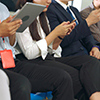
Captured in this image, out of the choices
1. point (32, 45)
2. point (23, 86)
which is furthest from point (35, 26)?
point (23, 86)

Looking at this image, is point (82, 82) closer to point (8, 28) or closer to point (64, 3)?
point (8, 28)

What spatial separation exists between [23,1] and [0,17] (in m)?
0.22

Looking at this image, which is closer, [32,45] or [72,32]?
[32,45]

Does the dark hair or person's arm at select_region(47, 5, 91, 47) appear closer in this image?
the dark hair

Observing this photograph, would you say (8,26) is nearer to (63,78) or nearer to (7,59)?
(7,59)

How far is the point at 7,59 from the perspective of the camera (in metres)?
0.98

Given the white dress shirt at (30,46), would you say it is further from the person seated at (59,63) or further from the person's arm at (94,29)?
the person's arm at (94,29)

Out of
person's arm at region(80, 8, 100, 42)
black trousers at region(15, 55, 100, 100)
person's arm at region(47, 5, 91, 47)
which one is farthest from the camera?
person's arm at region(80, 8, 100, 42)

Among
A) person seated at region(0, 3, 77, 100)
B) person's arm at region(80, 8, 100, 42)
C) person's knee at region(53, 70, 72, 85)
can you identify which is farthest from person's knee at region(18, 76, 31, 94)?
person's arm at region(80, 8, 100, 42)

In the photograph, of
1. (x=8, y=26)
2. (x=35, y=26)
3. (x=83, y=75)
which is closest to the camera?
(x=8, y=26)

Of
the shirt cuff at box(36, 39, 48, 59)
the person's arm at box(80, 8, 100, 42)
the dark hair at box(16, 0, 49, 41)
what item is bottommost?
the person's arm at box(80, 8, 100, 42)

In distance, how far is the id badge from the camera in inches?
38.4

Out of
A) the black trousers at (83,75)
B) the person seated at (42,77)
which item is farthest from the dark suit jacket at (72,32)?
the person seated at (42,77)

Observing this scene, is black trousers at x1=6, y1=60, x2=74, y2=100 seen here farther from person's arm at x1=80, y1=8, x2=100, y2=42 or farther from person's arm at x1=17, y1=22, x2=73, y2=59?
person's arm at x1=80, y1=8, x2=100, y2=42
